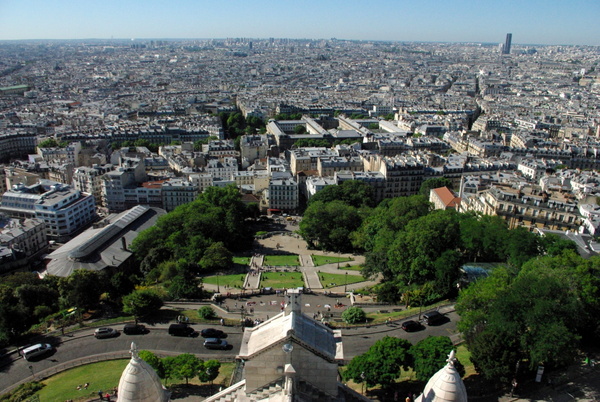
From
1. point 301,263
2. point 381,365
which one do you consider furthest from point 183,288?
point 381,365

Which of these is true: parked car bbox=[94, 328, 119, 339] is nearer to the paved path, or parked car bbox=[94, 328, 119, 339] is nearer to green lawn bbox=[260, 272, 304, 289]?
the paved path

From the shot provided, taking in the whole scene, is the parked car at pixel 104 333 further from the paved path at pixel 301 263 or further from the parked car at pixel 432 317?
the parked car at pixel 432 317

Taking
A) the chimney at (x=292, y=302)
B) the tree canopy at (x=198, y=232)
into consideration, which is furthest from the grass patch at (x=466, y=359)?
the tree canopy at (x=198, y=232)

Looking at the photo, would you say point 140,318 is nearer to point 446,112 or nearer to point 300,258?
point 300,258

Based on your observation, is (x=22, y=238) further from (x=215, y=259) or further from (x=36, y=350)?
(x=36, y=350)

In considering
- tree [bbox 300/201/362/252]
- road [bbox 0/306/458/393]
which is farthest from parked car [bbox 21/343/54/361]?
tree [bbox 300/201/362/252]

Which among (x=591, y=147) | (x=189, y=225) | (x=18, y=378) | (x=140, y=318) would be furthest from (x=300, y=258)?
(x=591, y=147)
